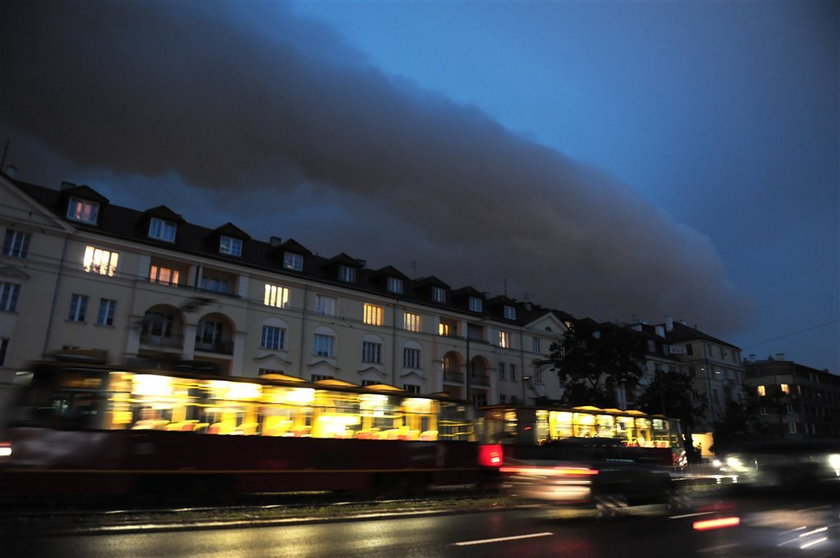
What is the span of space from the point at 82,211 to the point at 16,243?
4087mm

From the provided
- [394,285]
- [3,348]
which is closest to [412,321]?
[394,285]

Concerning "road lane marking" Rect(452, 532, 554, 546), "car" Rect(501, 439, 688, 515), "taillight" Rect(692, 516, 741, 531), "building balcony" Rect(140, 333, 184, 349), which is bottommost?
"road lane marking" Rect(452, 532, 554, 546)

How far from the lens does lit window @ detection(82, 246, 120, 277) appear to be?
3384 cm

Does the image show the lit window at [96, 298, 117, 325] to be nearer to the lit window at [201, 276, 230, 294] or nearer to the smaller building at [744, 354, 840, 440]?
the lit window at [201, 276, 230, 294]

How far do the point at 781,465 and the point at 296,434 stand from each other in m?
Result: 12.7

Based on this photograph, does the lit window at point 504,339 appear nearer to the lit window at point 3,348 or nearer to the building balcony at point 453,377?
the building balcony at point 453,377

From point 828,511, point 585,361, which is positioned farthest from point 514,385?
point 828,511

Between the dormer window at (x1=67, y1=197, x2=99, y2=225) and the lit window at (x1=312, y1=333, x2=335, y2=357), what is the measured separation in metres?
16.3

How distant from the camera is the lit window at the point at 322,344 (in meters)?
41.8

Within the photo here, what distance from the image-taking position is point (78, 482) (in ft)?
45.5

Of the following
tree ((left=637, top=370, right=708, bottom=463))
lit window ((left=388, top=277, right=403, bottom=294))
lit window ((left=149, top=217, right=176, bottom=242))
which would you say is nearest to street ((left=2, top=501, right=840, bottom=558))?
lit window ((left=149, top=217, right=176, bottom=242))

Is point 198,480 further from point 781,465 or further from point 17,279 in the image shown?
point 17,279

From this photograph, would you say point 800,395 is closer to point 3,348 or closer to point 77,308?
point 77,308

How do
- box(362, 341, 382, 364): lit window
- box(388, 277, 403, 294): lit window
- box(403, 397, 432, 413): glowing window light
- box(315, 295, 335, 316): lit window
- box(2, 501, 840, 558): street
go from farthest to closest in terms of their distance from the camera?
box(388, 277, 403, 294): lit window < box(362, 341, 382, 364): lit window < box(315, 295, 335, 316): lit window < box(403, 397, 432, 413): glowing window light < box(2, 501, 840, 558): street
